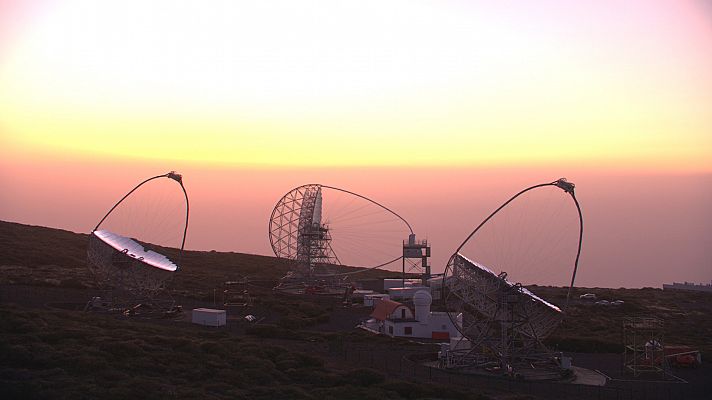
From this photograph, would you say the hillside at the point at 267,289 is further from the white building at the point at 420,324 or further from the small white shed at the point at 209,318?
the small white shed at the point at 209,318

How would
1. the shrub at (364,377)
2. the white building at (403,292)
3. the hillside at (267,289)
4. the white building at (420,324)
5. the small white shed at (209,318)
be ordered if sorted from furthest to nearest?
the white building at (403,292) < the hillside at (267,289) < the white building at (420,324) < the small white shed at (209,318) < the shrub at (364,377)

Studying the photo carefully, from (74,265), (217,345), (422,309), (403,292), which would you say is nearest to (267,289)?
(403,292)

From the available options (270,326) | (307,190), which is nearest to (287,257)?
(307,190)

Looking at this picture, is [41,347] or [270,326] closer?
[41,347]

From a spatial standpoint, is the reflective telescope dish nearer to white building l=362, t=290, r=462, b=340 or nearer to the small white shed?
the small white shed

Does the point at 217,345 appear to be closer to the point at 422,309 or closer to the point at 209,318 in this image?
the point at 209,318

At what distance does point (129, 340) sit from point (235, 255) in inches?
3847

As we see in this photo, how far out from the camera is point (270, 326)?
2125 inches

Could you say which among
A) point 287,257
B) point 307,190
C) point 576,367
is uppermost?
point 307,190

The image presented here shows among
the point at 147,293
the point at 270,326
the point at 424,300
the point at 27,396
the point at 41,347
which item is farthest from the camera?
the point at 147,293

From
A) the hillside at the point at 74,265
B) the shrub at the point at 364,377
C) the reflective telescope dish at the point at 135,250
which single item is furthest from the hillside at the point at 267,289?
the shrub at the point at 364,377

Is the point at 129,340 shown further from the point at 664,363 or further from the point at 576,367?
the point at 664,363

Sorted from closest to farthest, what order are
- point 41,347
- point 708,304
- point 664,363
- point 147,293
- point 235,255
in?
1. point 41,347
2. point 664,363
3. point 147,293
4. point 708,304
5. point 235,255

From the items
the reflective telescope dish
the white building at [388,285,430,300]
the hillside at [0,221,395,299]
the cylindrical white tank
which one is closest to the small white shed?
the reflective telescope dish
